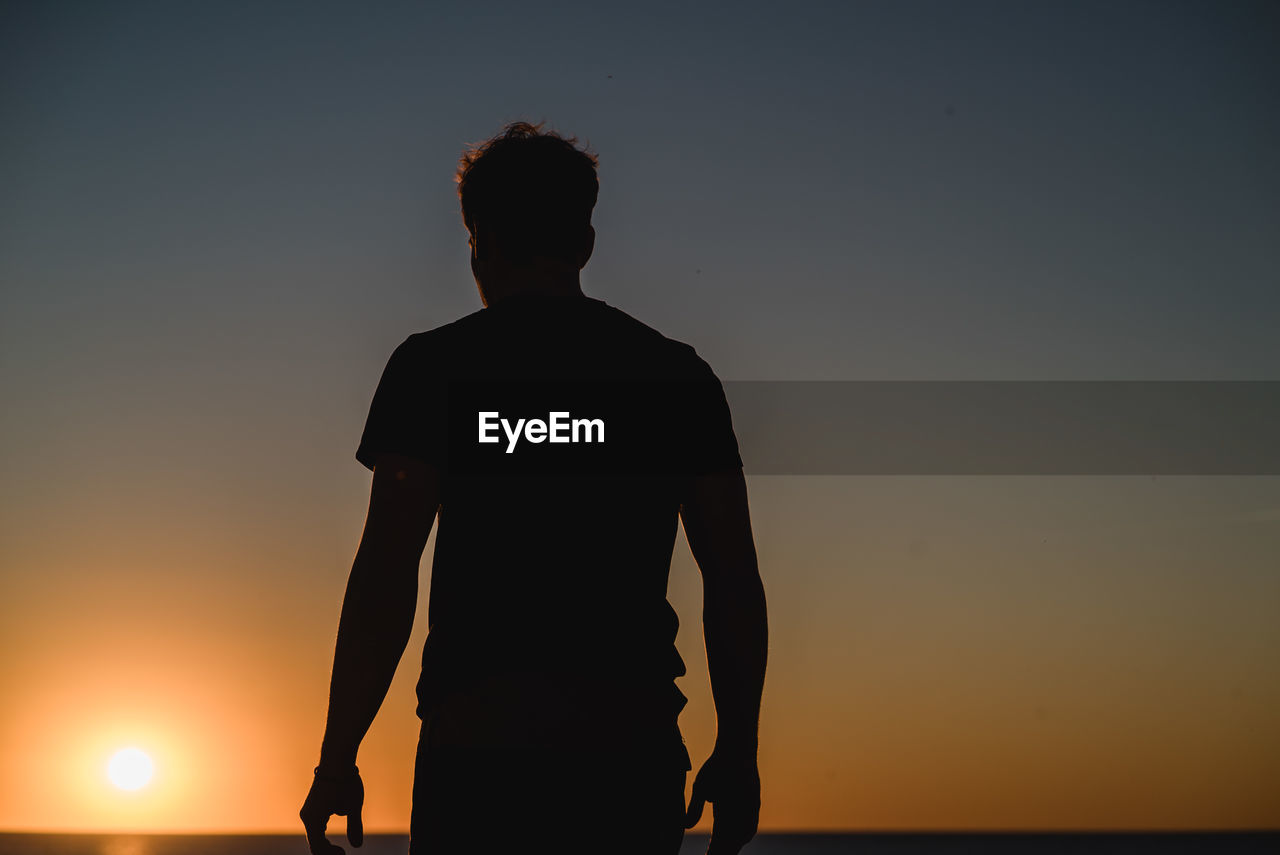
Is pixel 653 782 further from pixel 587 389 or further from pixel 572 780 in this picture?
pixel 587 389

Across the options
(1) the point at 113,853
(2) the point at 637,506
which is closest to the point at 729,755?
(2) the point at 637,506

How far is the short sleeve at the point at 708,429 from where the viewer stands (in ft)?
6.81

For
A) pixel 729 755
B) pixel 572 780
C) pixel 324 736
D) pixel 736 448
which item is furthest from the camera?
pixel 736 448

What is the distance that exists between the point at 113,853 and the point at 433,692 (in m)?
126

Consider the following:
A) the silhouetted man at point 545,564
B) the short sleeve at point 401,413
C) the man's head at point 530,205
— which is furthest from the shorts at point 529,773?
the man's head at point 530,205

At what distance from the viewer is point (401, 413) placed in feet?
6.43

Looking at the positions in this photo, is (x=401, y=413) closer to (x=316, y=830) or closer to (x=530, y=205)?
(x=530, y=205)

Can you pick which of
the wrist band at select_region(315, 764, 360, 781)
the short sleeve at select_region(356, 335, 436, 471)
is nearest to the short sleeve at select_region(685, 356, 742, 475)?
the short sleeve at select_region(356, 335, 436, 471)

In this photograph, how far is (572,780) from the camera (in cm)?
176

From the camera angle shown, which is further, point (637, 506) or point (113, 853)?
point (113, 853)

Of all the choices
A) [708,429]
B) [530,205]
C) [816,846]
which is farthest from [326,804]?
[816,846]

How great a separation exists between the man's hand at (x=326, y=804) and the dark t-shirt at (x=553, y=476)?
247mm

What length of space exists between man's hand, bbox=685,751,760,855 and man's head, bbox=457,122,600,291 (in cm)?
115

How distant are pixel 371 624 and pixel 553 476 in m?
0.47
